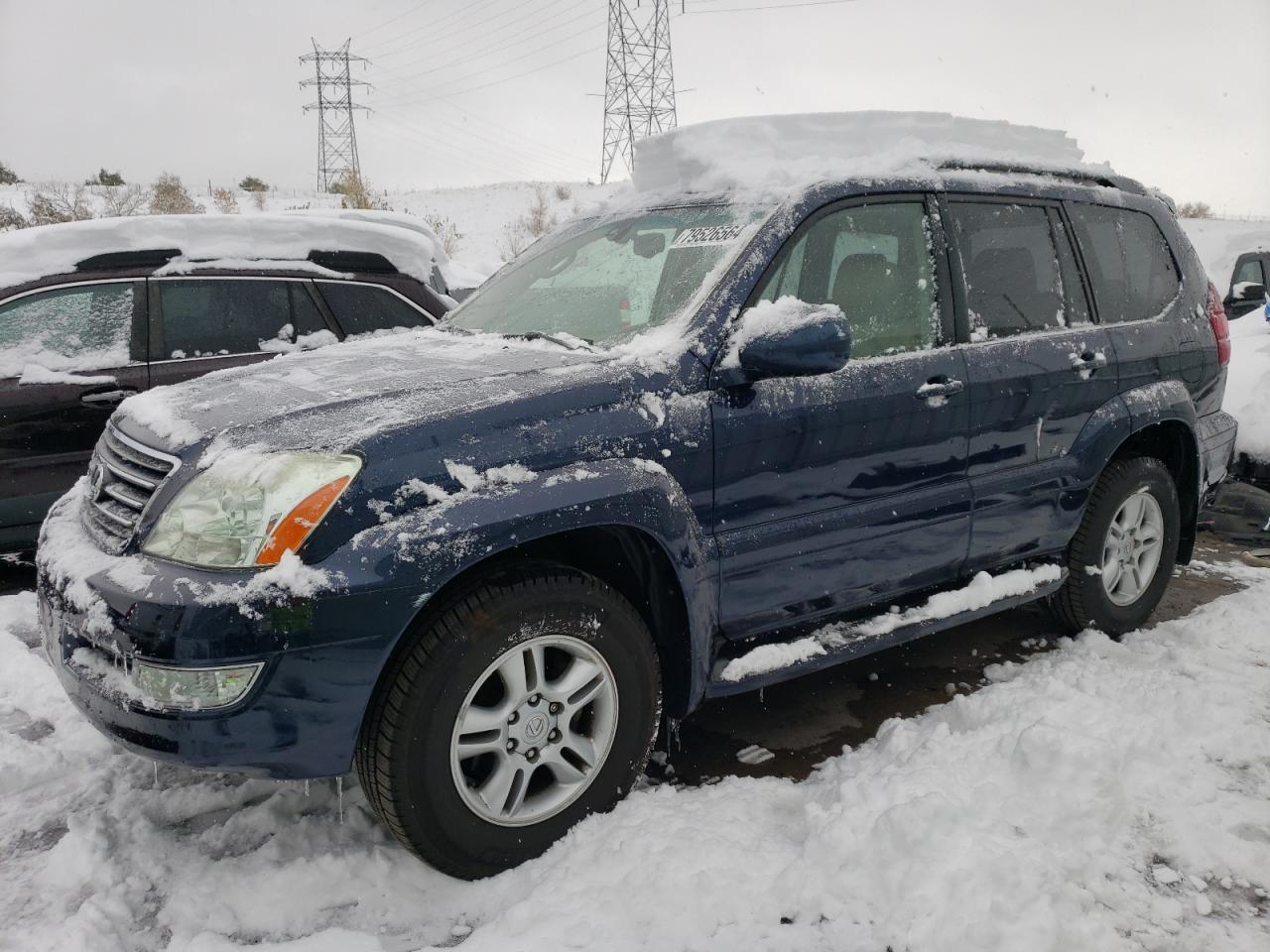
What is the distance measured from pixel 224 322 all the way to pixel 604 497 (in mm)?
3452

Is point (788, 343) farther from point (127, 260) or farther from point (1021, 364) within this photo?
point (127, 260)

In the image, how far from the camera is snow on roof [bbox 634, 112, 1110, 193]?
3.12 meters

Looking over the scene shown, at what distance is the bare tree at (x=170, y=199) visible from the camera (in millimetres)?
18125

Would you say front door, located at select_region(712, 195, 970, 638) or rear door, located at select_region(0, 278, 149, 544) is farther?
rear door, located at select_region(0, 278, 149, 544)

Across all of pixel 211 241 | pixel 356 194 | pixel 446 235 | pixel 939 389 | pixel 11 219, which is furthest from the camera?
pixel 446 235

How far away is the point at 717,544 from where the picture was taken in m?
2.62

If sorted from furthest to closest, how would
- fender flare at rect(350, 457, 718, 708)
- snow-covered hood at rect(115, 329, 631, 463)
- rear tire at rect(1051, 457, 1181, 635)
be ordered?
rear tire at rect(1051, 457, 1181, 635)
snow-covered hood at rect(115, 329, 631, 463)
fender flare at rect(350, 457, 718, 708)

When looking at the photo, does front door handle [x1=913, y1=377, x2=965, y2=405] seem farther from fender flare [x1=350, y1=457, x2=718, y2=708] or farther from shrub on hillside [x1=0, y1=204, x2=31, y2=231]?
shrub on hillside [x1=0, y1=204, x2=31, y2=231]

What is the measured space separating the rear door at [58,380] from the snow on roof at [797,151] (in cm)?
284

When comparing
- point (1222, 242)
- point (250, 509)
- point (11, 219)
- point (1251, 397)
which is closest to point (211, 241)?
point (250, 509)

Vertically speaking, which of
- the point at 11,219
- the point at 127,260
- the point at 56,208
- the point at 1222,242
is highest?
the point at 56,208

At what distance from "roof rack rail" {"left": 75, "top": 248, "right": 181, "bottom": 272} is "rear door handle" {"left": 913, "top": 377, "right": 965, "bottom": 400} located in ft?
12.8

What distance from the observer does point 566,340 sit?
287 centimetres

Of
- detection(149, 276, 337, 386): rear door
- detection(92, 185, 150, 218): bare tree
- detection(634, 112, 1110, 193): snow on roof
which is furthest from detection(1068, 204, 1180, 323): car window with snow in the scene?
detection(92, 185, 150, 218): bare tree
